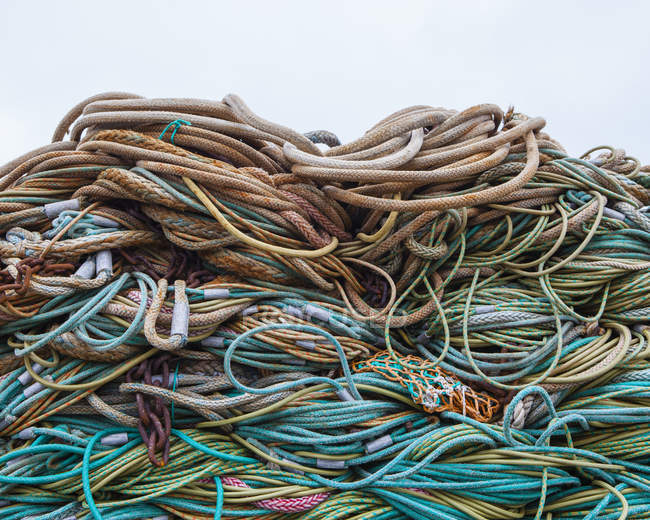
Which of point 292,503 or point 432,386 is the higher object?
point 432,386

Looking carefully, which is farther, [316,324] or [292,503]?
[316,324]

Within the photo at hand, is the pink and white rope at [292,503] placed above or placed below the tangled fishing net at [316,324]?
below

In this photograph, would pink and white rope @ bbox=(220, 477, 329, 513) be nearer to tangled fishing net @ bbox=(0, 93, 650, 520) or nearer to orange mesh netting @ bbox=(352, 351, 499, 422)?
tangled fishing net @ bbox=(0, 93, 650, 520)

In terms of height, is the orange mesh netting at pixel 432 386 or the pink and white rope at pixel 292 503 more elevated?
the orange mesh netting at pixel 432 386

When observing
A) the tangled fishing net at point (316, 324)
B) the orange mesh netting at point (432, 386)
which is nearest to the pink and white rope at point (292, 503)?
the tangled fishing net at point (316, 324)

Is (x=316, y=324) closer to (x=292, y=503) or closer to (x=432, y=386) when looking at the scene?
(x=432, y=386)

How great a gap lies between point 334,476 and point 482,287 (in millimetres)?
733

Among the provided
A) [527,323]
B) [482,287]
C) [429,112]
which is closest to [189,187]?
[429,112]

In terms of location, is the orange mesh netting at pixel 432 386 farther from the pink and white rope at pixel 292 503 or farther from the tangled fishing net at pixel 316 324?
the pink and white rope at pixel 292 503

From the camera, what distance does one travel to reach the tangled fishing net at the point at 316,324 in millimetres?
1209

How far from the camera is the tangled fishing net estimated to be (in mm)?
1209

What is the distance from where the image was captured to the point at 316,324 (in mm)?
1377

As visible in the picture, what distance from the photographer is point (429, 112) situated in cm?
160

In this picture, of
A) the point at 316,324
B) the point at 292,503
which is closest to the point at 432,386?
the point at 316,324
